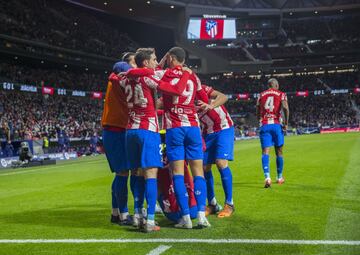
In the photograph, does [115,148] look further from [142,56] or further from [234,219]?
[234,219]

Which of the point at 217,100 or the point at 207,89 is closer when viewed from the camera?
the point at 217,100

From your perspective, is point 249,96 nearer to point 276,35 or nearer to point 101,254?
point 276,35

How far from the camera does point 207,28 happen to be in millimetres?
58281

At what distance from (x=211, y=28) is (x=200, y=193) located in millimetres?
54198

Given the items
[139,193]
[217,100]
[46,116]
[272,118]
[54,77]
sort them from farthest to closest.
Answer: [54,77], [46,116], [272,118], [217,100], [139,193]

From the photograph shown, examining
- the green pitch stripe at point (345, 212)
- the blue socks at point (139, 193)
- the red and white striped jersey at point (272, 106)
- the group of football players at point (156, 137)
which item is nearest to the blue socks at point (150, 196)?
the group of football players at point (156, 137)

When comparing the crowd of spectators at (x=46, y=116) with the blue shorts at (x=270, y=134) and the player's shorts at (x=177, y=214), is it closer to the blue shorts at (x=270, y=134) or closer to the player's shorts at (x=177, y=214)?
the blue shorts at (x=270, y=134)

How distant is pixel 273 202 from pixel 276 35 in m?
63.5

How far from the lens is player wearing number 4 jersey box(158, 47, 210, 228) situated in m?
5.98

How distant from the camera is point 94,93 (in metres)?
49.0

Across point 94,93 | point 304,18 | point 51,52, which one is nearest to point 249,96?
point 304,18

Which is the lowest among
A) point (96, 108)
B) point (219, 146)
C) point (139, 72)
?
point (219, 146)

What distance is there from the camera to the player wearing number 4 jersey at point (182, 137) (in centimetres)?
598

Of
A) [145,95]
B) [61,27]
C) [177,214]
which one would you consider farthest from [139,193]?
[61,27]
